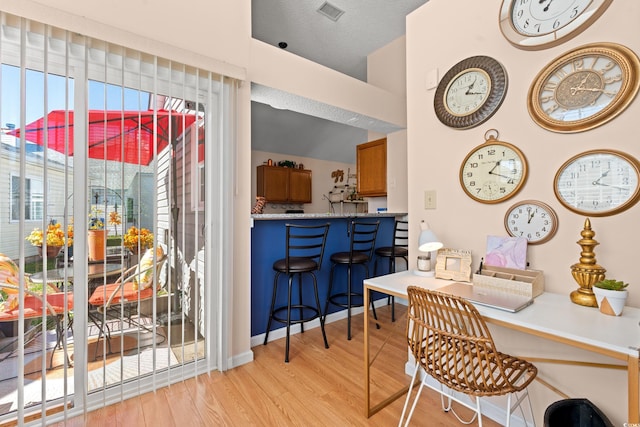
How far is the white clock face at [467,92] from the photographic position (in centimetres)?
168

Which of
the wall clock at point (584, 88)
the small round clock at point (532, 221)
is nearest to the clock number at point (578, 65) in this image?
the wall clock at point (584, 88)

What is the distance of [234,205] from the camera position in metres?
2.12

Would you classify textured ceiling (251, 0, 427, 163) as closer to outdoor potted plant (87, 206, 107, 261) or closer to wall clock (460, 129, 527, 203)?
outdoor potted plant (87, 206, 107, 261)

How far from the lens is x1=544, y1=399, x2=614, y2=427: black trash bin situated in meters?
1.10

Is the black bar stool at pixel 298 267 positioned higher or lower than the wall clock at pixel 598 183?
lower

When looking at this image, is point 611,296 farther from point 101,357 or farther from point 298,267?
point 101,357

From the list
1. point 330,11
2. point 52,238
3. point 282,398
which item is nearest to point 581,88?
point 282,398

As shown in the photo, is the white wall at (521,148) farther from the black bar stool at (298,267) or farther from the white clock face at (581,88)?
the black bar stool at (298,267)

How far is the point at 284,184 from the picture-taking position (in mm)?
6023

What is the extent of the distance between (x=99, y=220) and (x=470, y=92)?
2.32 meters

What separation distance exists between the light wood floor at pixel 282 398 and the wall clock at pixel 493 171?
1274mm

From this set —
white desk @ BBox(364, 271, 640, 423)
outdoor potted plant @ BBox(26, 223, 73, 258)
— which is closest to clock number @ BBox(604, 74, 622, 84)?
white desk @ BBox(364, 271, 640, 423)

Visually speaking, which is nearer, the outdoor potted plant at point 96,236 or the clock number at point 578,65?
the clock number at point 578,65

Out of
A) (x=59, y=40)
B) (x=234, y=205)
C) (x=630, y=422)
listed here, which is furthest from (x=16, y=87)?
(x=630, y=422)
